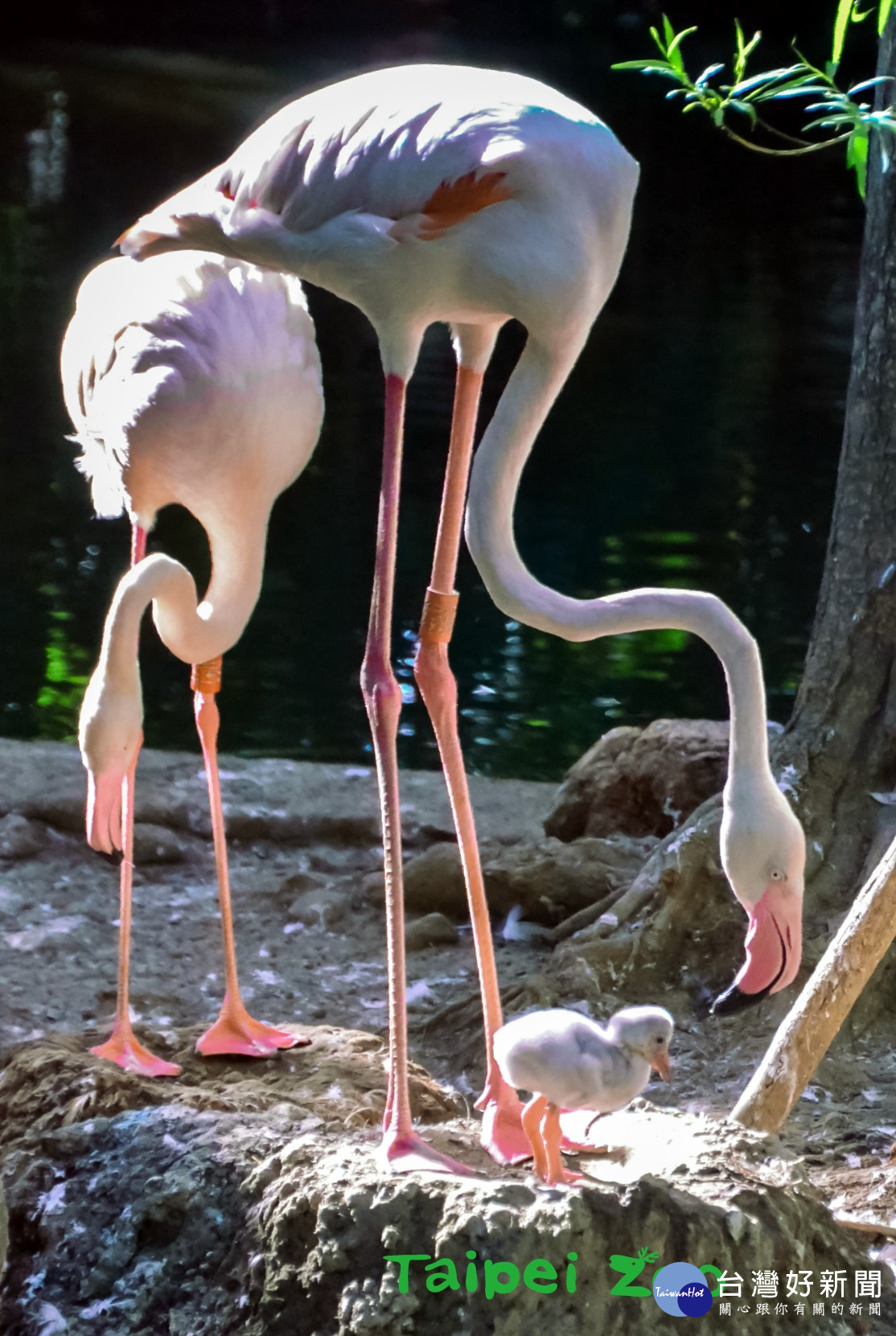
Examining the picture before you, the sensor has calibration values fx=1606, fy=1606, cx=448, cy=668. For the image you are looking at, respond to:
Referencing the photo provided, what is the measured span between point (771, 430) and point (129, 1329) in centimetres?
1134

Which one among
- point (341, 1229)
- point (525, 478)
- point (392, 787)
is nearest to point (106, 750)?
point (392, 787)

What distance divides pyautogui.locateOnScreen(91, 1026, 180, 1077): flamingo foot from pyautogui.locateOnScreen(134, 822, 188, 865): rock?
6.44 feet

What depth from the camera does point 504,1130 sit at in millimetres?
2932

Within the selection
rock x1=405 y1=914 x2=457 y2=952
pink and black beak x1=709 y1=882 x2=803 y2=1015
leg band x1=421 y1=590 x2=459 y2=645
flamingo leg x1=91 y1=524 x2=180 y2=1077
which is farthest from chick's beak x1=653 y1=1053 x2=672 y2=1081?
rock x1=405 y1=914 x2=457 y2=952

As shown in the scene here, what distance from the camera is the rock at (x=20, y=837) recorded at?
17.7ft

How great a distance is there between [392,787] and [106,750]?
25.7 inches

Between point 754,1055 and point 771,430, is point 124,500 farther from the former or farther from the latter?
point 771,430

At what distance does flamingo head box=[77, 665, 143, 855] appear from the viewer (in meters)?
3.24

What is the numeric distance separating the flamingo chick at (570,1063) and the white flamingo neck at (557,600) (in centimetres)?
43

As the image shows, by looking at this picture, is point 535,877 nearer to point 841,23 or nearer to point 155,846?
point 155,846

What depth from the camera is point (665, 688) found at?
28.3 feet

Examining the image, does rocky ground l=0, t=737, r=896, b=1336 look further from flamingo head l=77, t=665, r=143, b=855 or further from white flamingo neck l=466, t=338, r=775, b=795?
white flamingo neck l=466, t=338, r=775, b=795

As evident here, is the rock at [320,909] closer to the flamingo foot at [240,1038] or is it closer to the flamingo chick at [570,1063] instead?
the flamingo foot at [240,1038]

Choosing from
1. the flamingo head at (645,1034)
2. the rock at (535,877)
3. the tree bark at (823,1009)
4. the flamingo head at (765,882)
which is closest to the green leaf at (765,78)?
the flamingo head at (765,882)
